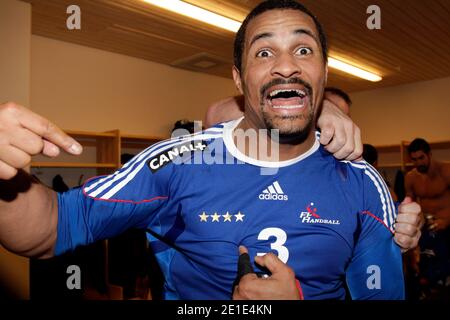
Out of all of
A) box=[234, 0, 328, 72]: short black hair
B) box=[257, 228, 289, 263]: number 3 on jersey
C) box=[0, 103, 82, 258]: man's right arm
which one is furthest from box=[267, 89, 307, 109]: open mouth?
box=[0, 103, 82, 258]: man's right arm

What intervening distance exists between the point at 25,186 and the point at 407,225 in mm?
1369

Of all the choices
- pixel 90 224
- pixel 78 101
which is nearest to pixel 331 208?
pixel 90 224

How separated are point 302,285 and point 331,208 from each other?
0.31m

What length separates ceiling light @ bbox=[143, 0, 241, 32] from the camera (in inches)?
174

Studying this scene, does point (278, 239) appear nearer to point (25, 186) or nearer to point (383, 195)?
point (383, 195)

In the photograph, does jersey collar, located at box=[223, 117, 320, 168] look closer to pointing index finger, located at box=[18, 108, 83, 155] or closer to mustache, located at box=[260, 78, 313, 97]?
mustache, located at box=[260, 78, 313, 97]

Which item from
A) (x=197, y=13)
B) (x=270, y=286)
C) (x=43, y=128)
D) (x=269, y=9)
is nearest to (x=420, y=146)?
(x=197, y=13)

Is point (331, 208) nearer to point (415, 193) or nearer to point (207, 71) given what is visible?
point (415, 193)

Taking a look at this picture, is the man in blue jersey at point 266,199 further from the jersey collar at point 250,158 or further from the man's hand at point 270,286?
the man's hand at point 270,286

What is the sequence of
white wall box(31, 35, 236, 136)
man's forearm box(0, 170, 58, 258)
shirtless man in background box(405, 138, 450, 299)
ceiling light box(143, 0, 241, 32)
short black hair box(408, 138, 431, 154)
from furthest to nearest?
1. short black hair box(408, 138, 431, 154)
2. white wall box(31, 35, 236, 136)
3. shirtless man in background box(405, 138, 450, 299)
4. ceiling light box(143, 0, 241, 32)
5. man's forearm box(0, 170, 58, 258)

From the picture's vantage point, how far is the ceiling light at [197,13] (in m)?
4.41

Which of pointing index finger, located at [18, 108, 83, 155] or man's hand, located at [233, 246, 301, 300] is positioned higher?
pointing index finger, located at [18, 108, 83, 155]

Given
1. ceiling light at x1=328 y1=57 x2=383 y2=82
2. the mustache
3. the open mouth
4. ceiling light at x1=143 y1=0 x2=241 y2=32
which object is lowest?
the open mouth

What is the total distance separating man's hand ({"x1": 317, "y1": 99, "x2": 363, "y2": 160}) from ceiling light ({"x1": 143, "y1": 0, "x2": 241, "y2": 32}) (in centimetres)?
329
